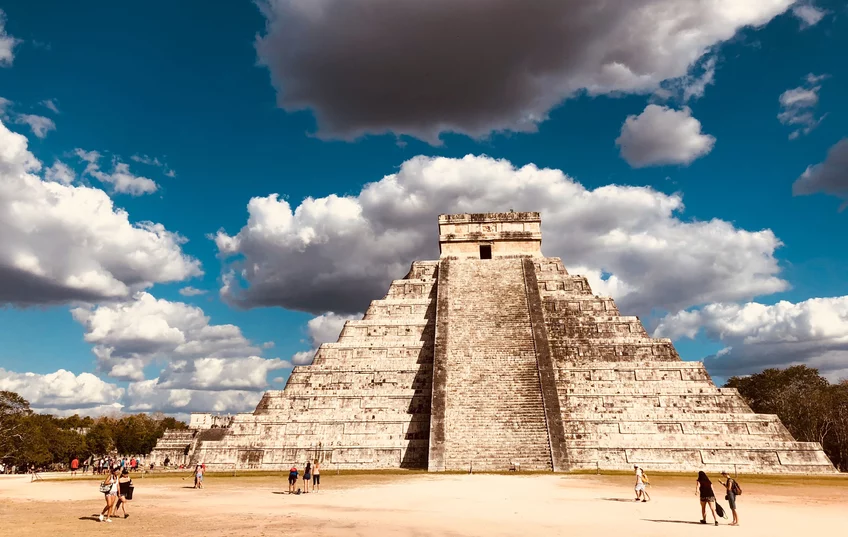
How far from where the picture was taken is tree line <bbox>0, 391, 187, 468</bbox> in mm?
33594

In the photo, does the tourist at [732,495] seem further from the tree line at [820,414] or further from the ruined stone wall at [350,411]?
the tree line at [820,414]

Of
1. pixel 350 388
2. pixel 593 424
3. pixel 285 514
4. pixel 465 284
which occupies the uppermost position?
pixel 465 284

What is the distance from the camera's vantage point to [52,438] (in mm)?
47250

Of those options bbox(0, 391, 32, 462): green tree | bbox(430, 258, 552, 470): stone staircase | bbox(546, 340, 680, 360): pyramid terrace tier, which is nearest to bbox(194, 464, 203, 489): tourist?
bbox(430, 258, 552, 470): stone staircase

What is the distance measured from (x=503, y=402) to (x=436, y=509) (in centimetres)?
990

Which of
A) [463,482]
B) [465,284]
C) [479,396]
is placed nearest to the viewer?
[463,482]

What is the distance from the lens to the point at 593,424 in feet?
69.2

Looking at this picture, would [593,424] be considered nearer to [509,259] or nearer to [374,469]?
[374,469]

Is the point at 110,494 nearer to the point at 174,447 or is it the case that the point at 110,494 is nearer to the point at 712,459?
the point at 712,459

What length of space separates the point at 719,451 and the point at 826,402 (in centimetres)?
1844

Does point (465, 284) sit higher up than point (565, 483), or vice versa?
point (465, 284)

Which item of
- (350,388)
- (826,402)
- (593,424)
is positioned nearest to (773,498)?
(593,424)

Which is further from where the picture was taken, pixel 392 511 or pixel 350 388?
pixel 350 388

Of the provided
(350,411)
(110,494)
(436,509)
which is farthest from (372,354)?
(110,494)
